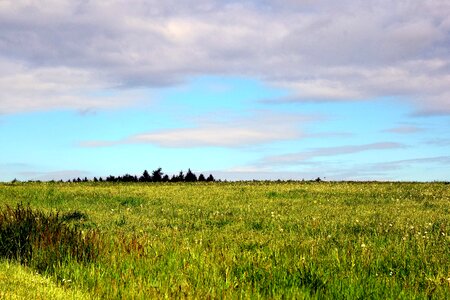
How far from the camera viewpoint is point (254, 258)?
1073 centimetres

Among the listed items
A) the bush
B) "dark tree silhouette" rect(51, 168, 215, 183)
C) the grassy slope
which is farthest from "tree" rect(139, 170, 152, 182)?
the grassy slope

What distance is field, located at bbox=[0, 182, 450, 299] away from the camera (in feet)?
28.7

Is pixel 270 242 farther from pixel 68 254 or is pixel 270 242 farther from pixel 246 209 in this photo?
pixel 246 209

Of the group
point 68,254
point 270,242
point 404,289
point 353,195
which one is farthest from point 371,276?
point 353,195

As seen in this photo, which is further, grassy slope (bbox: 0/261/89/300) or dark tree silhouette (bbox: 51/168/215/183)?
dark tree silhouette (bbox: 51/168/215/183)

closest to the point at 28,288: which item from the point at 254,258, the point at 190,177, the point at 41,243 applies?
the point at 41,243

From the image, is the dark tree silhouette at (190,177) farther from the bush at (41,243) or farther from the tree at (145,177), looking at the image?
the bush at (41,243)

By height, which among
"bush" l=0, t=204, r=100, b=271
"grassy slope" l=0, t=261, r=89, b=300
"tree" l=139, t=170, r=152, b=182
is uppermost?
"tree" l=139, t=170, r=152, b=182

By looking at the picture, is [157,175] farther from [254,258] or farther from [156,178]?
[254,258]

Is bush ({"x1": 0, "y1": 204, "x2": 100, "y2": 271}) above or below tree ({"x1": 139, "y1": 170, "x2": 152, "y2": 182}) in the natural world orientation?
below

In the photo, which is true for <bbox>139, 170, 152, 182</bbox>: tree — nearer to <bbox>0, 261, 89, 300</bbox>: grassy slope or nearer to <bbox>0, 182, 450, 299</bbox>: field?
<bbox>0, 182, 450, 299</bbox>: field

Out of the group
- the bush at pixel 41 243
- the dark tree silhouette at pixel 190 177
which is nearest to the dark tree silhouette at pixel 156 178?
the dark tree silhouette at pixel 190 177

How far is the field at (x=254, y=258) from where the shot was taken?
876 cm

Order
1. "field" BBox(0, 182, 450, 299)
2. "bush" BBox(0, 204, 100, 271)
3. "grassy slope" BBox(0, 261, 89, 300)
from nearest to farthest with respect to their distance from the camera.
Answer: "grassy slope" BBox(0, 261, 89, 300), "field" BBox(0, 182, 450, 299), "bush" BBox(0, 204, 100, 271)
